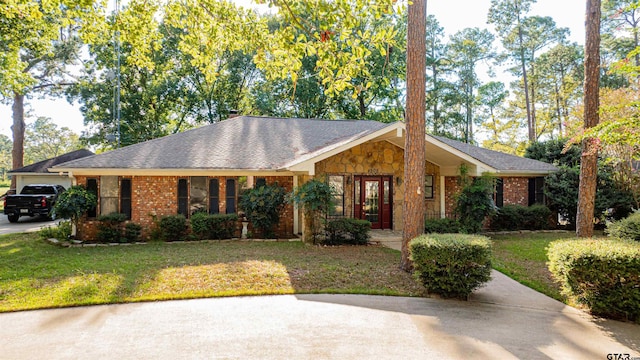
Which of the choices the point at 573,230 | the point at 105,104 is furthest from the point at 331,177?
the point at 105,104

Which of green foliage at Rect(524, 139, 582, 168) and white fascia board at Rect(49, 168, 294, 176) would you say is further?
green foliage at Rect(524, 139, 582, 168)

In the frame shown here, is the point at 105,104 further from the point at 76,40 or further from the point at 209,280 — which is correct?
the point at 209,280

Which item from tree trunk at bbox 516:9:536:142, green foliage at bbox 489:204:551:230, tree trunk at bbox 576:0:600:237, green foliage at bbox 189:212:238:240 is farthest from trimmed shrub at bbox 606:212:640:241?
tree trunk at bbox 516:9:536:142

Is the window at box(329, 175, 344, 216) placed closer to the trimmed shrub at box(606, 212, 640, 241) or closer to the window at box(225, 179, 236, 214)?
the window at box(225, 179, 236, 214)

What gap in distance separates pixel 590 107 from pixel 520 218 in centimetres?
654

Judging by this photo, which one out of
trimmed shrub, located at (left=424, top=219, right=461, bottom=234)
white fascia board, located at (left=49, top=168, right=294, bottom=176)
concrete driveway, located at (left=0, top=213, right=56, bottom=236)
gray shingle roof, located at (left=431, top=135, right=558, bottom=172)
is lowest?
concrete driveway, located at (left=0, top=213, right=56, bottom=236)

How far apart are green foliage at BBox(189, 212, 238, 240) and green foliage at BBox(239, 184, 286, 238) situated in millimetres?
668

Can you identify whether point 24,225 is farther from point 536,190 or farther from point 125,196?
point 536,190

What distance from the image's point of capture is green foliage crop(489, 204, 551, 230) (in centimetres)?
1337

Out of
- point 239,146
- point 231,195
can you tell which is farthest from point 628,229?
point 239,146

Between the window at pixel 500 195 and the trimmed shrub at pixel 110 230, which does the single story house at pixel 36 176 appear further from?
the window at pixel 500 195

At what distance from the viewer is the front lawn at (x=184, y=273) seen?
5.96m

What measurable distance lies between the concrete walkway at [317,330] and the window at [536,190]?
32.4 feet

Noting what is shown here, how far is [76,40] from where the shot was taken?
23969 mm
